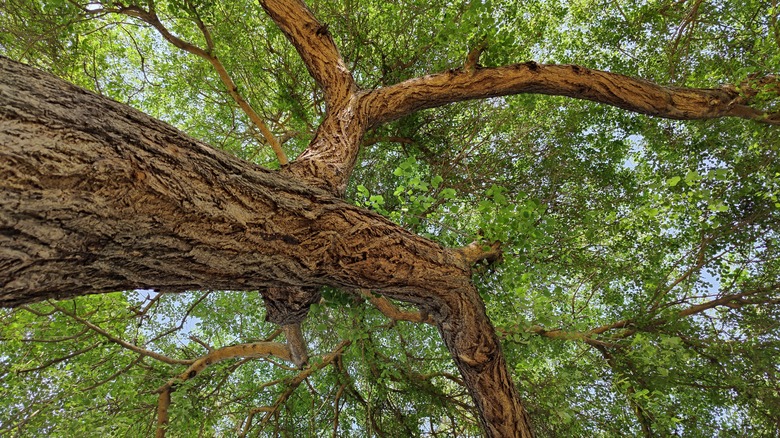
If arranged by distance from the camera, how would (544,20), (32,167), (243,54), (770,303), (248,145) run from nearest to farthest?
(32,167) → (770,303) → (243,54) → (544,20) → (248,145)

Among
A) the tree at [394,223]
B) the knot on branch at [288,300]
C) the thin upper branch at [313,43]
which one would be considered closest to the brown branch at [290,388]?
the tree at [394,223]

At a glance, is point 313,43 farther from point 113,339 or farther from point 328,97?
point 113,339

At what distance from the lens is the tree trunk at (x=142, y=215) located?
3.60 ft

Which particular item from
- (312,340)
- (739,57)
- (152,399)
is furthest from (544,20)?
(152,399)

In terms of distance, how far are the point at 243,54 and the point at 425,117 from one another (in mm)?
2615

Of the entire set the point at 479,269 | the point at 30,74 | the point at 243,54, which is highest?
the point at 243,54

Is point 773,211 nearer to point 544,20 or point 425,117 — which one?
point 544,20

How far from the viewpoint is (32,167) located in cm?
107

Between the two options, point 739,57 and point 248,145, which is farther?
point 248,145

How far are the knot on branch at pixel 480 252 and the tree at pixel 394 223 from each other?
28 mm

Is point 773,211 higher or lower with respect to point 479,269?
higher

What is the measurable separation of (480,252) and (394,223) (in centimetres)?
104

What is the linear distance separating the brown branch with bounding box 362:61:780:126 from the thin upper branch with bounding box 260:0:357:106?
0.35 meters

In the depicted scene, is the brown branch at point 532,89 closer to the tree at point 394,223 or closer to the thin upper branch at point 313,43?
the tree at point 394,223
